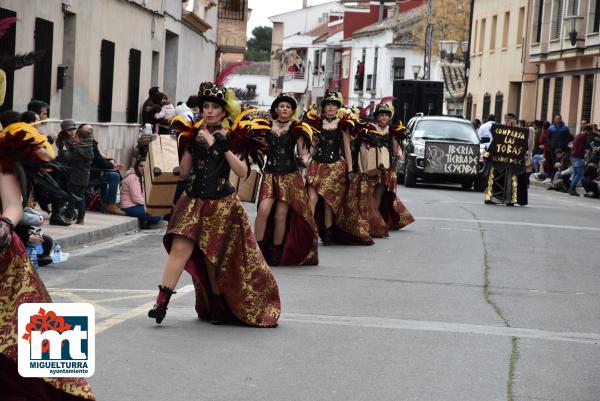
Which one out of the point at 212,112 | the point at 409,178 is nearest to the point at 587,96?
the point at 409,178

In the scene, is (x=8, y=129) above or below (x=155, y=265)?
above

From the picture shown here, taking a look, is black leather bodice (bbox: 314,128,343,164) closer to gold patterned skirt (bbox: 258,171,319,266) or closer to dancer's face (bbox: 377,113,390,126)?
gold patterned skirt (bbox: 258,171,319,266)

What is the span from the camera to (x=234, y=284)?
9.21 m

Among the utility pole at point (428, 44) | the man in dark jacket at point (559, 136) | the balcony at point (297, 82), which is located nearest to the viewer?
the man in dark jacket at point (559, 136)

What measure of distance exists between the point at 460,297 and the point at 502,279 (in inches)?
70.4

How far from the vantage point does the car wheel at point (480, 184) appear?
31609 millimetres

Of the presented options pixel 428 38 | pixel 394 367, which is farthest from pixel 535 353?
pixel 428 38

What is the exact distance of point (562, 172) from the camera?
111 feet

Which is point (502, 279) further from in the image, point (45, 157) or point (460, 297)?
point (45, 157)

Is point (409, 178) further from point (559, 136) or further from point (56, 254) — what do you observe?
point (56, 254)

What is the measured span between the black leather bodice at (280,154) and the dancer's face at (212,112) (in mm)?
3792

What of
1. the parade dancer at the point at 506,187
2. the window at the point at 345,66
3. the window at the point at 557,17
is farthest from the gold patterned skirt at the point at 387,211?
the window at the point at 345,66

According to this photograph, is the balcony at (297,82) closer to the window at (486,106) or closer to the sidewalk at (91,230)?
the window at (486,106)

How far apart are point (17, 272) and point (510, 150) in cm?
2066
